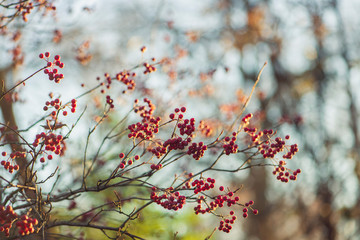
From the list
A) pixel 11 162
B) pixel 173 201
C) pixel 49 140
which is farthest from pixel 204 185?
pixel 11 162

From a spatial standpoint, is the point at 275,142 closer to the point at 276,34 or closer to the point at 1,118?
the point at 1,118

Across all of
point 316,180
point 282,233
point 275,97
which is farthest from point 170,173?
point 282,233

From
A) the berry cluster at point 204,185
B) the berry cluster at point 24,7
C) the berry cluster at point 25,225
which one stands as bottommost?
the berry cluster at point 25,225

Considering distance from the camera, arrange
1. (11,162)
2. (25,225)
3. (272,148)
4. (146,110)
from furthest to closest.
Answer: (146,110) < (272,148) < (11,162) < (25,225)

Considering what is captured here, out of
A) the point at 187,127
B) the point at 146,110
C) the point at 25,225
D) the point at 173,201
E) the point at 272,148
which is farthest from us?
the point at 146,110

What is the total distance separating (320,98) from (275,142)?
8047mm

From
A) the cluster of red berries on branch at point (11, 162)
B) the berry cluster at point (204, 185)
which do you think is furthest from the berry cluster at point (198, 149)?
the cluster of red berries on branch at point (11, 162)

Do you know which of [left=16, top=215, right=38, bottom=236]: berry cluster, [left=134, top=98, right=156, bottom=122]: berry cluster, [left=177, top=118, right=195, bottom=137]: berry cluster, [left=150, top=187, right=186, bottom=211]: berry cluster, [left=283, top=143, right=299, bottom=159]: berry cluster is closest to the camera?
[left=16, top=215, right=38, bottom=236]: berry cluster

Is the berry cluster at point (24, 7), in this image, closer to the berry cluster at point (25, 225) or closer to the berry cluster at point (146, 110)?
the berry cluster at point (146, 110)

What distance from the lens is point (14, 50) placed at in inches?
190

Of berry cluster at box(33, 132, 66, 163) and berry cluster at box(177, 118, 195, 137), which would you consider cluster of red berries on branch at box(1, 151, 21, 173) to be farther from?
berry cluster at box(177, 118, 195, 137)

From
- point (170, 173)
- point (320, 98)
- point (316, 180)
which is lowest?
point (170, 173)

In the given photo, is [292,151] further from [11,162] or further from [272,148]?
[11,162]

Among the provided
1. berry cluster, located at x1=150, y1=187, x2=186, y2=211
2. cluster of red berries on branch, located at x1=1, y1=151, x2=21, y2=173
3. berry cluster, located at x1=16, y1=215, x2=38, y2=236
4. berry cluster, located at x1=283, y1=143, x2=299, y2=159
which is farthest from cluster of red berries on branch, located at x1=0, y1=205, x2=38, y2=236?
berry cluster, located at x1=283, y1=143, x2=299, y2=159
